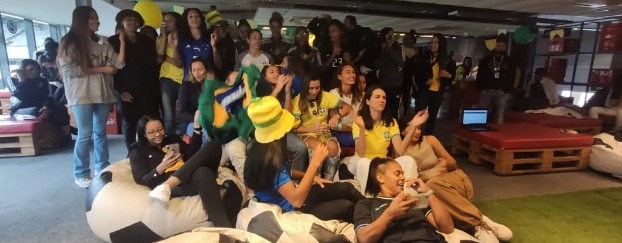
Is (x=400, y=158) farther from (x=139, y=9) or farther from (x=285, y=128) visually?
(x=139, y=9)

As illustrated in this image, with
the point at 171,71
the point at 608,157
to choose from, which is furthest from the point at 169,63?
the point at 608,157

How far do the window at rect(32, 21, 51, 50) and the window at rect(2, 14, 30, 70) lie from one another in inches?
21.2

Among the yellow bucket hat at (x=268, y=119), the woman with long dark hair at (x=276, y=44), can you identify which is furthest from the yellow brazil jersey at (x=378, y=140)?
the woman with long dark hair at (x=276, y=44)

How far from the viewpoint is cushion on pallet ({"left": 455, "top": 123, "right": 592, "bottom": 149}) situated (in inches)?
151

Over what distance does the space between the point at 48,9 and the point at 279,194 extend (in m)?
7.98

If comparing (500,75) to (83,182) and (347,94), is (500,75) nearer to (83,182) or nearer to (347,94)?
(347,94)

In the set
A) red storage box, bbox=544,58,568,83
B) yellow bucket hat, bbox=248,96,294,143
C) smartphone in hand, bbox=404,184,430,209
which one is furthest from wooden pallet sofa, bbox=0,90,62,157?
red storage box, bbox=544,58,568,83

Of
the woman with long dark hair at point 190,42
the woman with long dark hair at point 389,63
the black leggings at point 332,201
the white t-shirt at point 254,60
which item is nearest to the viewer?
the black leggings at point 332,201

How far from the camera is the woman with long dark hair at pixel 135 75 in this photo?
3263mm

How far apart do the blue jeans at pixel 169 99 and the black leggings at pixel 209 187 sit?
1.26 meters

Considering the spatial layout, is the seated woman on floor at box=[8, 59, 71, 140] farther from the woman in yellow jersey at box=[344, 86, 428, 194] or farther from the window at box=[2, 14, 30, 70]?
the woman in yellow jersey at box=[344, 86, 428, 194]

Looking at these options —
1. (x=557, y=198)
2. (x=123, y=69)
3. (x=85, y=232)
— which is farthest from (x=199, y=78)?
(x=557, y=198)

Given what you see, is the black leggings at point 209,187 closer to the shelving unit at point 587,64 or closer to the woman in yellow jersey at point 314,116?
the woman in yellow jersey at point 314,116

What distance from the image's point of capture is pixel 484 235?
7.65ft
